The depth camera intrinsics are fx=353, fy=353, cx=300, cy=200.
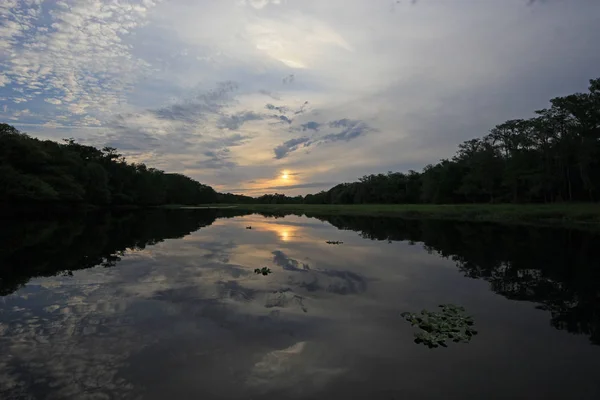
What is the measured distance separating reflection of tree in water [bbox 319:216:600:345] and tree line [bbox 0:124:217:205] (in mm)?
64818

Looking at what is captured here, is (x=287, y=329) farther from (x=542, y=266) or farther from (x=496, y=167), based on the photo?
(x=496, y=167)

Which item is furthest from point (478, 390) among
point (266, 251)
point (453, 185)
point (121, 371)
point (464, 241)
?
point (453, 185)

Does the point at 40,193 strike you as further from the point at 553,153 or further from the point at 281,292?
the point at 553,153

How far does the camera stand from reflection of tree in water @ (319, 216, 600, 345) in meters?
12.8

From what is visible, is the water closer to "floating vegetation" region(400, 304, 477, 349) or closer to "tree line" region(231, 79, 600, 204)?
"floating vegetation" region(400, 304, 477, 349)

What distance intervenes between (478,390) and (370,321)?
4386 mm

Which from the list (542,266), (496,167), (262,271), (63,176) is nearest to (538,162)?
(496,167)

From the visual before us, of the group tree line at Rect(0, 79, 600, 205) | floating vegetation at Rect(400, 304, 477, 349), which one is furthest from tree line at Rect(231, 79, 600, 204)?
floating vegetation at Rect(400, 304, 477, 349)

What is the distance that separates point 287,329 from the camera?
34.7ft

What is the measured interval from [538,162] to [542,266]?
2650 inches

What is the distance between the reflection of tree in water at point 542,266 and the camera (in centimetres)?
1281

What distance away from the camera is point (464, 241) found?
→ 105 feet

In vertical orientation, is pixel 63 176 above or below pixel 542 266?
above

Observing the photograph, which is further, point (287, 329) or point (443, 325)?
point (443, 325)
